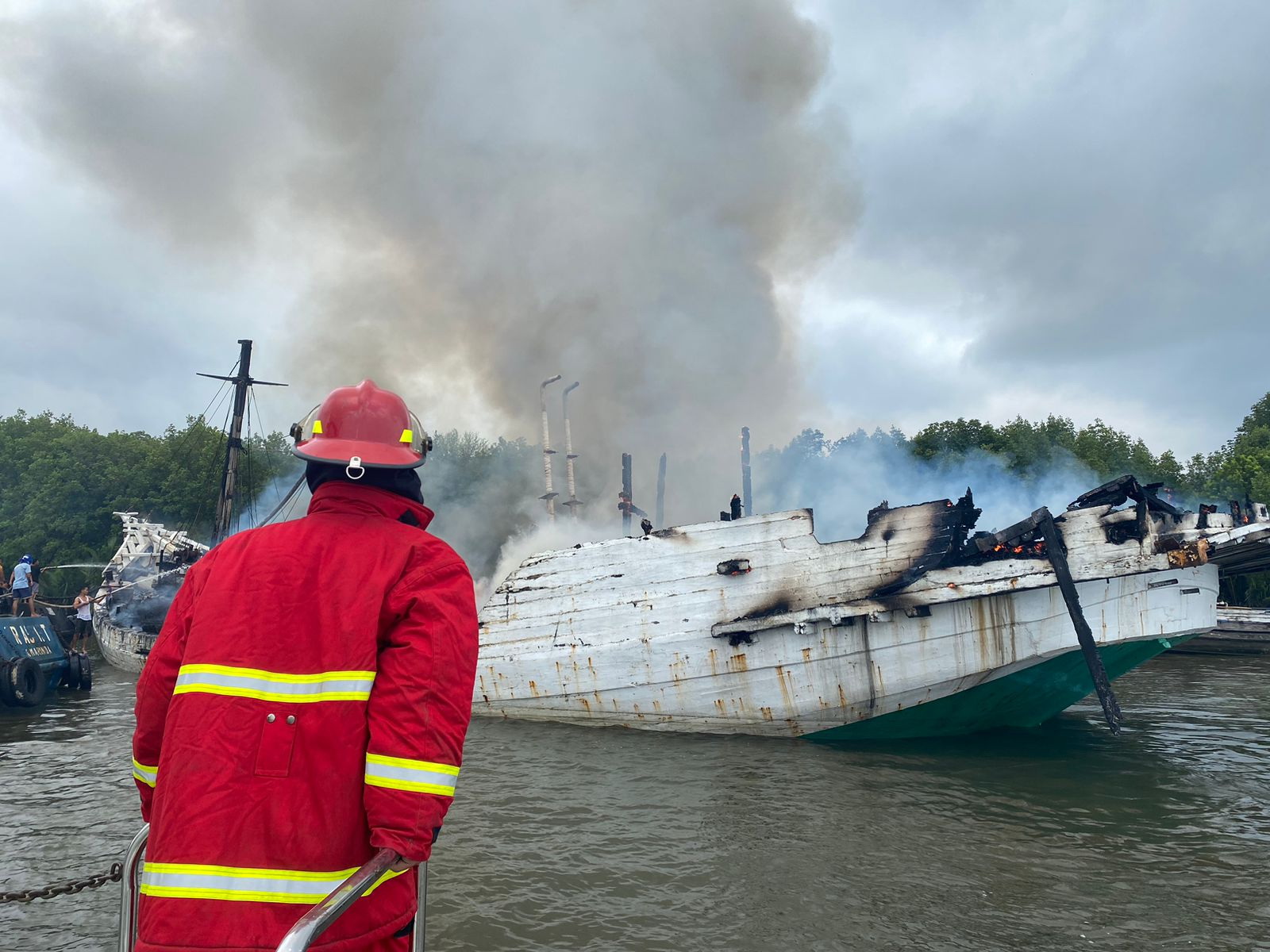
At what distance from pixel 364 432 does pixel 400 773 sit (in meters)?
1.00

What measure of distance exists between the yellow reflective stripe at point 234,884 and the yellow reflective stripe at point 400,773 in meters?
0.23

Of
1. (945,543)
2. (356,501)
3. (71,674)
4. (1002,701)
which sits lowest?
(1002,701)

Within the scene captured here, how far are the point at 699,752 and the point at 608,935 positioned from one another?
4.69m

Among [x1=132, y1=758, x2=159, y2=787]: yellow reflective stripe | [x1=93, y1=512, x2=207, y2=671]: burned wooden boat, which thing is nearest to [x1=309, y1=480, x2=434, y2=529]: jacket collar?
[x1=132, y1=758, x2=159, y2=787]: yellow reflective stripe

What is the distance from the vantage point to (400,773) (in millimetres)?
1790

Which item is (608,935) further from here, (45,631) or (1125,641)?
(45,631)

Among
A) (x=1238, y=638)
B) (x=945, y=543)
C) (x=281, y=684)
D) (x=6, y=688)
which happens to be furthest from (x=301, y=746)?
(x=1238, y=638)

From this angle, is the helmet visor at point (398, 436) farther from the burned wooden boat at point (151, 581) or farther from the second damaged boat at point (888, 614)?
the burned wooden boat at point (151, 581)

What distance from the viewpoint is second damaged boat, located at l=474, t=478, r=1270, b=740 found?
9.26m

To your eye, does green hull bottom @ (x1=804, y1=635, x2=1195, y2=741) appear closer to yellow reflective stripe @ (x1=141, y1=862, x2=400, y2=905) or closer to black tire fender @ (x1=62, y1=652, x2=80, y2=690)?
yellow reflective stripe @ (x1=141, y1=862, x2=400, y2=905)

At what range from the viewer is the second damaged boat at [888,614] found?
926 centimetres

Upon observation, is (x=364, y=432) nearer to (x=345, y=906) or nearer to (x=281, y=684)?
(x=281, y=684)

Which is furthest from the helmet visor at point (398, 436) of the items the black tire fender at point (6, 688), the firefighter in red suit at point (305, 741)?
the black tire fender at point (6, 688)

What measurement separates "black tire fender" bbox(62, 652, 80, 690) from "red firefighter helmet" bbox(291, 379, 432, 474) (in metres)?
16.3
